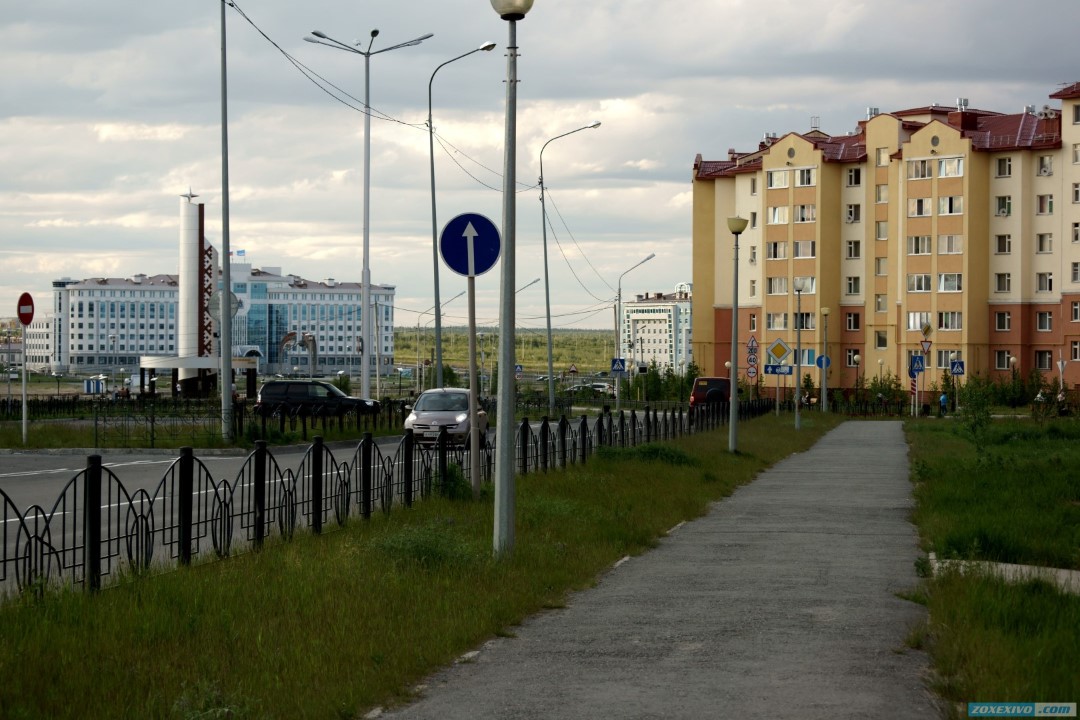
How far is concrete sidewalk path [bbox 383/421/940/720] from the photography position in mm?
6504

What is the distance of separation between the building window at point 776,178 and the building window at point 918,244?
940 centimetres

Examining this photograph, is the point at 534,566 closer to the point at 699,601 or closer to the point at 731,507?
the point at 699,601

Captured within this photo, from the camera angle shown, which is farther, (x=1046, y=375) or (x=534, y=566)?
(x=1046, y=375)

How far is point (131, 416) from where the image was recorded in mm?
32250

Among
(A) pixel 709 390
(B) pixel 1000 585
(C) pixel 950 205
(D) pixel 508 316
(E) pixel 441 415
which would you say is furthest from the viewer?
(C) pixel 950 205

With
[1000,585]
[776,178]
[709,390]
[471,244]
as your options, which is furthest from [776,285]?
[1000,585]

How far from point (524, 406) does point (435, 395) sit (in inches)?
927

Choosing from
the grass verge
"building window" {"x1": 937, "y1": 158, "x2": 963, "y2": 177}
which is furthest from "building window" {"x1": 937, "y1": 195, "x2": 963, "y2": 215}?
the grass verge

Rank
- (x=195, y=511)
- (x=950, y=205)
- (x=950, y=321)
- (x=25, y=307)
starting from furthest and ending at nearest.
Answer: (x=950, y=321)
(x=950, y=205)
(x=25, y=307)
(x=195, y=511)

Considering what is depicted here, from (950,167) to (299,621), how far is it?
79592 mm

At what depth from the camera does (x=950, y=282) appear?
8206 cm

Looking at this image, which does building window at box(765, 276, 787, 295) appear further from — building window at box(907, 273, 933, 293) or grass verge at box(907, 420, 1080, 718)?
grass verge at box(907, 420, 1080, 718)

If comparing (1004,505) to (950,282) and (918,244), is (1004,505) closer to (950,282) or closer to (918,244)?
(950,282)

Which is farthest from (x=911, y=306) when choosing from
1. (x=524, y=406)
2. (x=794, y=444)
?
(x=794, y=444)
